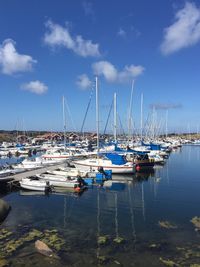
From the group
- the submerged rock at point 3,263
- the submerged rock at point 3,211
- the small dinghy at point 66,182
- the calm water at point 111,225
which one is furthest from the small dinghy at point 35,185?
the submerged rock at point 3,263

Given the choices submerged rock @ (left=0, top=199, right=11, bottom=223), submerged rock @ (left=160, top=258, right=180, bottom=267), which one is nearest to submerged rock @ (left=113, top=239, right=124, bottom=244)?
submerged rock @ (left=160, top=258, right=180, bottom=267)

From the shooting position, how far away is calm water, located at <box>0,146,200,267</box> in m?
17.2

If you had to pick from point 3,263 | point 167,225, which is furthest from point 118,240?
point 3,263

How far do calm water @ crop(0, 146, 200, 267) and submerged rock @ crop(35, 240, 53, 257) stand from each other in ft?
1.10

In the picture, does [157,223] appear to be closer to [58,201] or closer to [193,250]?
[193,250]

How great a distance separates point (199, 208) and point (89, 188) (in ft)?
43.7

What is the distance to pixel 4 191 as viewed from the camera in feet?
114

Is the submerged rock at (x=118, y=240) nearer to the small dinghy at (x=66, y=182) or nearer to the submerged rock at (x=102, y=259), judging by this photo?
the submerged rock at (x=102, y=259)

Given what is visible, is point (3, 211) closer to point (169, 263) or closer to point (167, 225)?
point (167, 225)

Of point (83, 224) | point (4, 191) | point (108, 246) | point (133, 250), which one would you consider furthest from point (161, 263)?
point (4, 191)

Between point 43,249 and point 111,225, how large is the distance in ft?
21.0

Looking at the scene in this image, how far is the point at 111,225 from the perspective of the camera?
2278cm

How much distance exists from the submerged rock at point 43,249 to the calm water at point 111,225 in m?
0.34

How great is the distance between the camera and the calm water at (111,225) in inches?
679
